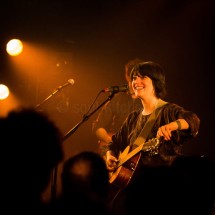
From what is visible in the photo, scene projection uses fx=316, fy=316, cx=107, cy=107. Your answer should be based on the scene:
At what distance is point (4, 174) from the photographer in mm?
1454

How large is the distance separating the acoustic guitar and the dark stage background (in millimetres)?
2754

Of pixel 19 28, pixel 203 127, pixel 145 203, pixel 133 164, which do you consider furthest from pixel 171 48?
pixel 145 203

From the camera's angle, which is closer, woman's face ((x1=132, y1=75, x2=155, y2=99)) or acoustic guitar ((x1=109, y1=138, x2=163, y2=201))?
acoustic guitar ((x1=109, y1=138, x2=163, y2=201))

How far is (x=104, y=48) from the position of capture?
6.88 metres

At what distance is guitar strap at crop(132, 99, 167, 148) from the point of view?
3464mm

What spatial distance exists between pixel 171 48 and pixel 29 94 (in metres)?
3.13

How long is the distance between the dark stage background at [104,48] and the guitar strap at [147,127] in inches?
97.0

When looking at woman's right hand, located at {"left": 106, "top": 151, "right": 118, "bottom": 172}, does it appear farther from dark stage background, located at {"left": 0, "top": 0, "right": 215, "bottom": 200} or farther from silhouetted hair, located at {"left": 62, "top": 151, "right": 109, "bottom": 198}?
dark stage background, located at {"left": 0, "top": 0, "right": 215, "bottom": 200}

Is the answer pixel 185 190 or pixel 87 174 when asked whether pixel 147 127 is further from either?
pixel 185 190

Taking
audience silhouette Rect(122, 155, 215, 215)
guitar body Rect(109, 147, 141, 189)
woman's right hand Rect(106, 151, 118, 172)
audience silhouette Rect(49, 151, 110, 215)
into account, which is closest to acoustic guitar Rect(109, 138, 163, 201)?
guitar body Rect(109, 147, 141, 189)

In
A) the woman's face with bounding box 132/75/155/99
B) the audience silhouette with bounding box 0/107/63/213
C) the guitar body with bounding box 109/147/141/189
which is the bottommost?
the guitar body with bounding box 109/147/141/189

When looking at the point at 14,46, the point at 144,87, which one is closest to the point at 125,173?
the point at 144,87

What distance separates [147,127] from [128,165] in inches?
19.8

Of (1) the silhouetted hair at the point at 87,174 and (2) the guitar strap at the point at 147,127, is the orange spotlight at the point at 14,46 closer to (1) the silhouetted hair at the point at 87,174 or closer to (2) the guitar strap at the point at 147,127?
(2) the guitar strap at the point at 147,127
